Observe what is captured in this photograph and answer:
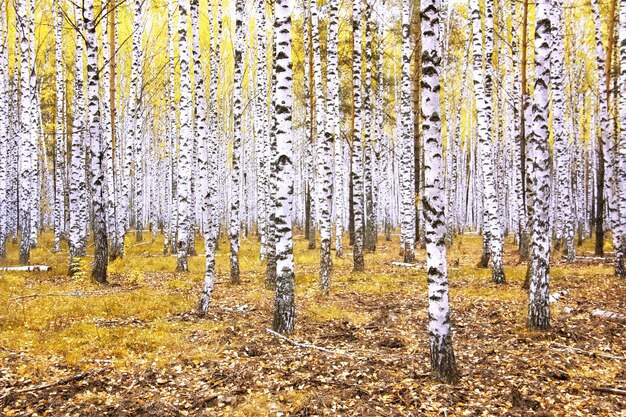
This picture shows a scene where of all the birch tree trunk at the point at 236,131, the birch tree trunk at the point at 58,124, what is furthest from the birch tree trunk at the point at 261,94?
the birch tree trunk at the point at 58,124

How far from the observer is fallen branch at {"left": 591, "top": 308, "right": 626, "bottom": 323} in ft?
26.4

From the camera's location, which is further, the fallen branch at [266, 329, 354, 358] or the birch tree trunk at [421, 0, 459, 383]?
the fallen branch at [266, 329, 354, 358]

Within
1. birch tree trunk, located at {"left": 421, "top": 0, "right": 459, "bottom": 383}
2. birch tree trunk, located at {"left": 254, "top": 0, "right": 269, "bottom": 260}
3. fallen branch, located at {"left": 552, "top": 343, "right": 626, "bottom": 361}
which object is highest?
birch tree trunk, located at {"left": 254, "top": 0, "right": 269, "bottom": 260}

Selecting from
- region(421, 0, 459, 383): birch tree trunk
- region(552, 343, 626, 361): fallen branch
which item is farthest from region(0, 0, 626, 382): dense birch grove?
region(552, 343, 626, 361): fallen branch

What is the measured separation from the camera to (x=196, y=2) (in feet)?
36.0

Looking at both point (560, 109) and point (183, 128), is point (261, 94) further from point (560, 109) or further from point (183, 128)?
point (560, 109)

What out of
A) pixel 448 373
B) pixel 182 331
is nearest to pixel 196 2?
pixel 182 331

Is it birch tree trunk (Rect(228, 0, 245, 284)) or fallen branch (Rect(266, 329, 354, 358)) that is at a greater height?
birch tree trunk (Rect(228, 0, 245, 284))

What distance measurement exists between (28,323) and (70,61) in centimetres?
2565

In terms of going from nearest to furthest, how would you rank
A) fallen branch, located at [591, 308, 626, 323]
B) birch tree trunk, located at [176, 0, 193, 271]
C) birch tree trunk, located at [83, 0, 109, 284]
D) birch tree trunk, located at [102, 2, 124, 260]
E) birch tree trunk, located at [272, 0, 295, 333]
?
1. birch tree trunk, located at [272, 0, 295, 333]
2. fallen branch, located at [591, 308, 626, 323]
3. birch tree trunk, located at [83, 0, 109, 284]
4. birch tree trunk, located at [176, 0, 193, 271]
5. birch tree trunk, located at [102, 2, 124, 260]

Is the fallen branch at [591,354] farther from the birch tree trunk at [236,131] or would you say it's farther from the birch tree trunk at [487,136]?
the birch tree trunk at [236,131]

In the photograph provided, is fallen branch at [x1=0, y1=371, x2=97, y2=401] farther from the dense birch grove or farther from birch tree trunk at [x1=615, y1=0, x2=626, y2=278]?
birch tree trunk at [x1=615, y1=0, x2=626, y2=278]

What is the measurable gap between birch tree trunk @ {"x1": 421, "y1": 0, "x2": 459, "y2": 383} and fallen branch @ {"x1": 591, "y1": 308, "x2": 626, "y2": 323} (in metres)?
4.63

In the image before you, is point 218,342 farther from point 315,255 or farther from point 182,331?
point 315,255
